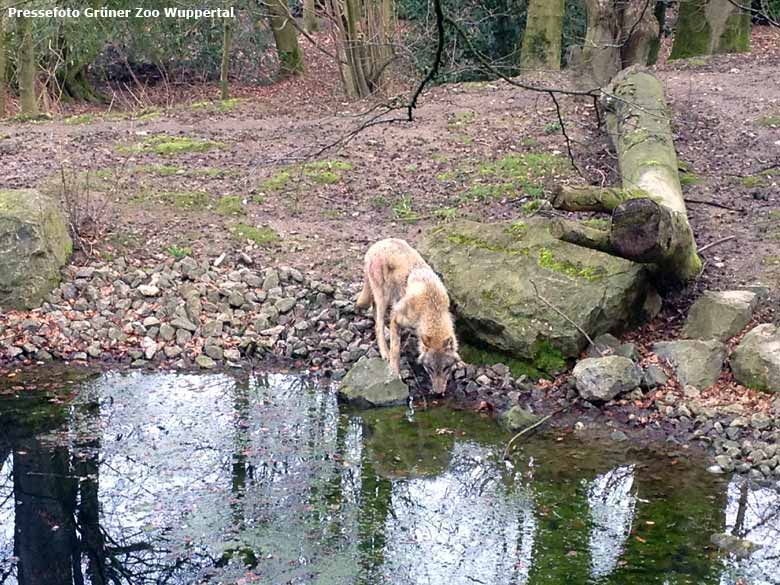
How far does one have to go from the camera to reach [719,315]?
32.5 ft

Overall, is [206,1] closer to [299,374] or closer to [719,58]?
[719,58]

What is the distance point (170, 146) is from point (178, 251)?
169 inches

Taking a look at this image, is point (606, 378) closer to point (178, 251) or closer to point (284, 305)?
point (284, 305)

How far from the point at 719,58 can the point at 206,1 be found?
39.1 ft

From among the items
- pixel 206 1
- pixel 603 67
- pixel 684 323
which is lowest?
pixel 684 323

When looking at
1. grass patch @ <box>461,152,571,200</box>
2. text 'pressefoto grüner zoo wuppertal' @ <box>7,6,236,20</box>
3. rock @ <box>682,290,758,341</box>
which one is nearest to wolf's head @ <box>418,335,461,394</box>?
rock @ <box>682,290,758,341</box>

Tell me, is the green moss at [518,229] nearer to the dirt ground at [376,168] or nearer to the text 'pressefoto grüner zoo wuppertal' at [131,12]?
the dirt ground at [376,168]

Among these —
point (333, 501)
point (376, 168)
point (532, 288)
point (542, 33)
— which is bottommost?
point (333, 501)

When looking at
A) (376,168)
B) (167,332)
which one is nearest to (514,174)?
(376,168)

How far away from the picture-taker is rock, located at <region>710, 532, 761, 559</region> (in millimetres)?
6746

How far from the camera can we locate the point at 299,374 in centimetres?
1032

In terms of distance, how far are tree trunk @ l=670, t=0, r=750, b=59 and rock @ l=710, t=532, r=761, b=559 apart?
16.6m

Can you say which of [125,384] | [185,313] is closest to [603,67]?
[185,313]

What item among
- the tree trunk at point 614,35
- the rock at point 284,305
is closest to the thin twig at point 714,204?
the tree trunk at point 614,35
